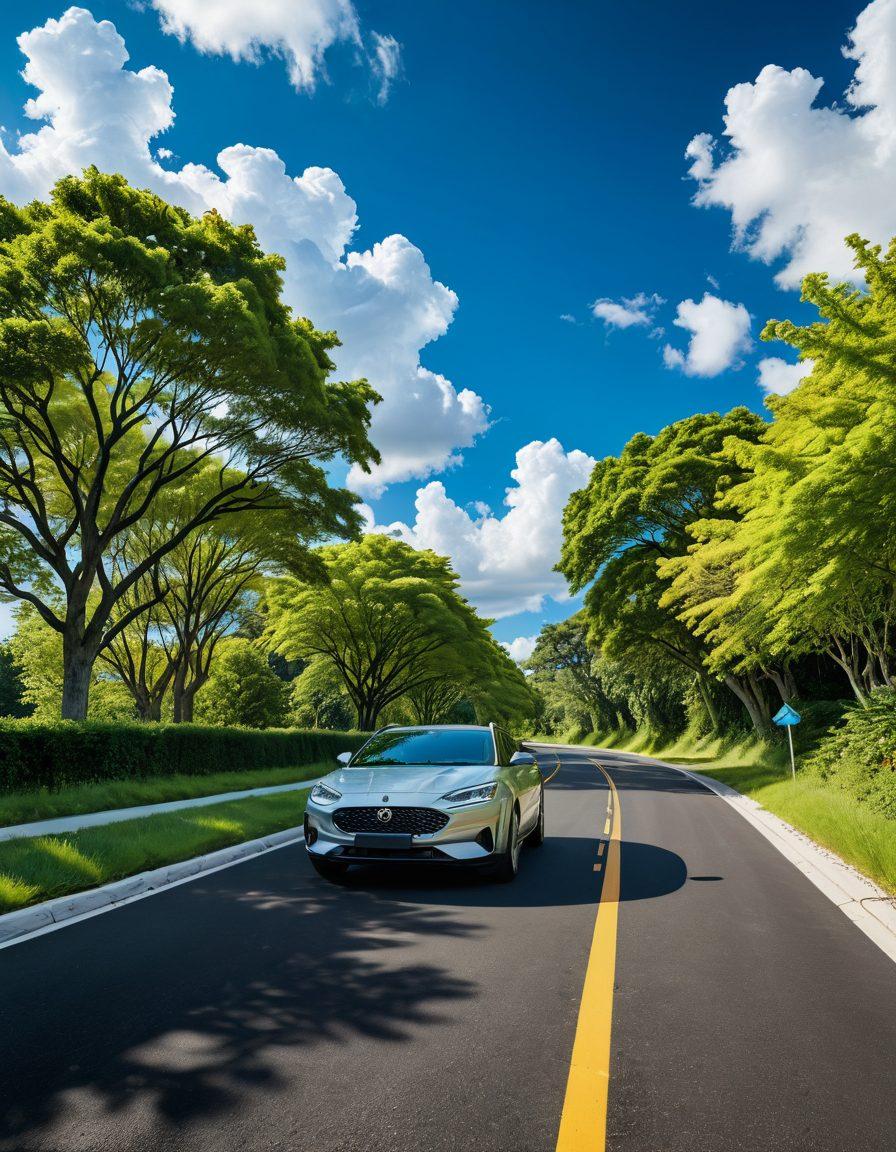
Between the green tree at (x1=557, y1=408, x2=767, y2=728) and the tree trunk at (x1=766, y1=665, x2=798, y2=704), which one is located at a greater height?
the green tree at (x1=557, y1=408, x2=767, y2=728)

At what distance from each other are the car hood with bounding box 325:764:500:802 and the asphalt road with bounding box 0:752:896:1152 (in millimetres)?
912

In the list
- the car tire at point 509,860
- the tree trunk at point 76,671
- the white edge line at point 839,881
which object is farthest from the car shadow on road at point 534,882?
the tree trunk at point 76,671

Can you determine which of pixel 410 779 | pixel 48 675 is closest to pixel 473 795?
pixel 410 779

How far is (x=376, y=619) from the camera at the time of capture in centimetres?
3591

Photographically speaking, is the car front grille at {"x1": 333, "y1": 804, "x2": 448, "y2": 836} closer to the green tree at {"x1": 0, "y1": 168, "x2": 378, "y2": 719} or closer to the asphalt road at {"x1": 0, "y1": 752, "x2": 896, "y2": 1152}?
the asphalt road at {"x1": 0, "y1": 752, "x2": 896, "y2": 1152}

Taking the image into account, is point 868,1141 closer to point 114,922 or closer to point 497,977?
point 497,977

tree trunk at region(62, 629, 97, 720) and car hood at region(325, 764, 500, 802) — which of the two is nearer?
car hood at region(325, 764, 500, 802)

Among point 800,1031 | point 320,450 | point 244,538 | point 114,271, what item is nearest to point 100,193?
point 114,271

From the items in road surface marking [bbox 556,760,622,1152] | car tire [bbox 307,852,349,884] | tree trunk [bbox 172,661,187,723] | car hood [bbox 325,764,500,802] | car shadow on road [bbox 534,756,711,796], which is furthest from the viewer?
A: tree trunk [bbox 172,661,187,723]

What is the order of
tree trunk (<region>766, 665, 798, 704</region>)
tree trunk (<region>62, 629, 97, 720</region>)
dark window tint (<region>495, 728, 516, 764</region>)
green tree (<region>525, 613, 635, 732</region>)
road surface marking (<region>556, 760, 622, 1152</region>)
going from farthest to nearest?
green tree (<region>525, 613, 635, 732</region>), tree trunk (<region>766, 665, 798, 704</region>), tree trunk (<region>62, 629, 97, 720</region>), dark window tint (<region>495, 728, 516, 764</region>), road surface marking (<region>556, 760, 622, 1152</region>)

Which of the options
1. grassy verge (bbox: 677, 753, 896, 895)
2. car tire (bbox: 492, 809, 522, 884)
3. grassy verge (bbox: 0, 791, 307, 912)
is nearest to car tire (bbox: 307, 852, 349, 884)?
car tire (bbox: 492, 809, 522, 884)

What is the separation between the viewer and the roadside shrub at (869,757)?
37.7ft

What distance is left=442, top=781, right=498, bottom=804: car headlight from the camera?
7078mm

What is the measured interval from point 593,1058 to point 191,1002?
2165mm
